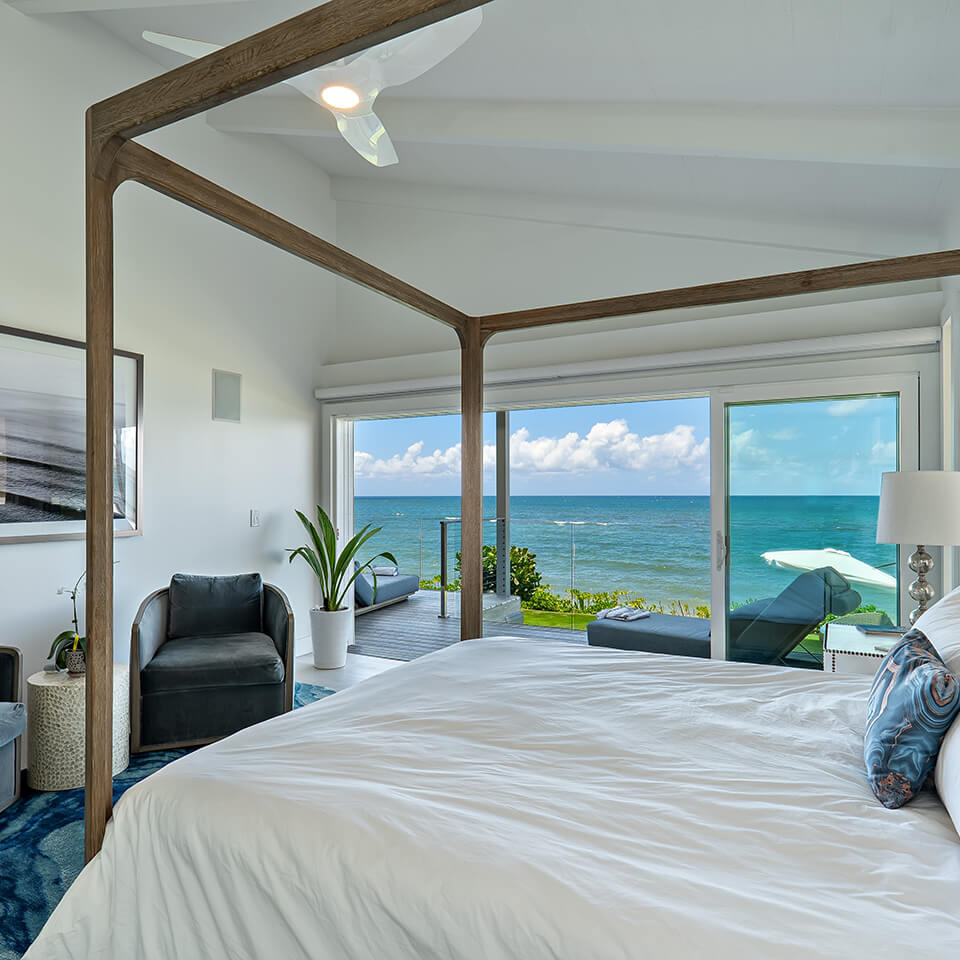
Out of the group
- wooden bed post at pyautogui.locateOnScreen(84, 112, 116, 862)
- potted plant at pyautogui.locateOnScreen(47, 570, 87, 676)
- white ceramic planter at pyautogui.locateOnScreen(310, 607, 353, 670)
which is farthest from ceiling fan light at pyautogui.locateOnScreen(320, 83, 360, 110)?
white ceramic planter at pyautogui.locateOnScreen(310, 607, 353, 670)

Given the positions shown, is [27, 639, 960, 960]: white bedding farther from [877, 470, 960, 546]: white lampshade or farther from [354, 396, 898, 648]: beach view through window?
[354, 396, 898, 648]: beach view through window

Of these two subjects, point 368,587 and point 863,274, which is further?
point 368,587

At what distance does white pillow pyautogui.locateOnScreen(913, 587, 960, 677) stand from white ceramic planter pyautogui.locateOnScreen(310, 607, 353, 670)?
145 inches

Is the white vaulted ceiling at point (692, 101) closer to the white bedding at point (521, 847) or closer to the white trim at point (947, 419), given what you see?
the white trim at point (947, 419)

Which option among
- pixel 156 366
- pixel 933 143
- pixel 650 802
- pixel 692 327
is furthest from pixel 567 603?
pixel 650 802

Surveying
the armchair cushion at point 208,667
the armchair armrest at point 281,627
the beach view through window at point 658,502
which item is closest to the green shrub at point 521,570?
the beach view through window at point 658,502

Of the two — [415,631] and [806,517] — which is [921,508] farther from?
[415,631]

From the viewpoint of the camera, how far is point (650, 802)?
1226mm

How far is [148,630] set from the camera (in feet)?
10.9

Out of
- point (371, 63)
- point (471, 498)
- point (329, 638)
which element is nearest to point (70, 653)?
point (471, 498)

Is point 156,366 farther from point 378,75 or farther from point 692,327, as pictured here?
point 692,327

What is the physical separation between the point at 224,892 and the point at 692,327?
3.67 meters

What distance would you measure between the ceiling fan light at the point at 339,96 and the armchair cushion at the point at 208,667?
2.45 m

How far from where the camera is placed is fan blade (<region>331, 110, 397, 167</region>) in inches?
101
